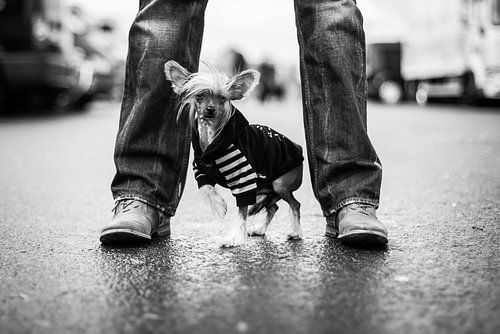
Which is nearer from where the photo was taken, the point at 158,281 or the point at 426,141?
the point at 158,281

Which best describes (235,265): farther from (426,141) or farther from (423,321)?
(426,141)

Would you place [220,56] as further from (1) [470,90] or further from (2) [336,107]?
(2) [336,107]

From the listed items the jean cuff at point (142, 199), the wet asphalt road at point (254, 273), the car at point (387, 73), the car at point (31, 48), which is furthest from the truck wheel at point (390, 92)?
the jean cuff at point (142, 199)

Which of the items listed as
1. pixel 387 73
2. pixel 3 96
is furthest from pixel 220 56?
pixel 387 73

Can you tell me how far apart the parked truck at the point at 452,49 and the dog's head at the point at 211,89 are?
421 inches

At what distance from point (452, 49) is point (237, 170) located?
14027mm

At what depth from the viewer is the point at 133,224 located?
3012 mm

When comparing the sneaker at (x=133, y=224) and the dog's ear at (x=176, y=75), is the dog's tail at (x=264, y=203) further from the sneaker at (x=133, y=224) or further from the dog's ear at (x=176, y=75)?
the dog's ear at (x=176, y=75)

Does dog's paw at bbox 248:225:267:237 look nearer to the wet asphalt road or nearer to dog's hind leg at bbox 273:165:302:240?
the wet asphalt road

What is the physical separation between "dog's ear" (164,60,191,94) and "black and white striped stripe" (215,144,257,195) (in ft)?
1.04

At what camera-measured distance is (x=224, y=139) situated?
9.53ft

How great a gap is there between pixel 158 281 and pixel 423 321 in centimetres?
87

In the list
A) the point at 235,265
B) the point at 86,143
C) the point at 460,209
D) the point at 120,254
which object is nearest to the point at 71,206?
the point at 120,254

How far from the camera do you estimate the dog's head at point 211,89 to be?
9.59 ft
